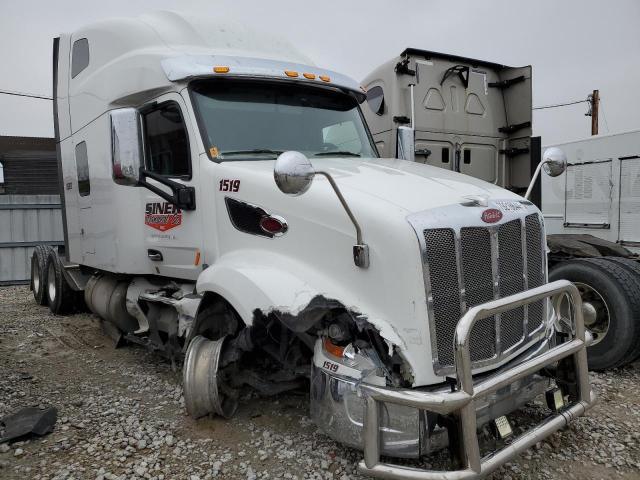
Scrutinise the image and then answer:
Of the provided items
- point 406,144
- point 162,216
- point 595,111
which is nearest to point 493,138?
point 406,144

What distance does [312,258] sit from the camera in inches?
122

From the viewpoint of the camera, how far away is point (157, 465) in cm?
313

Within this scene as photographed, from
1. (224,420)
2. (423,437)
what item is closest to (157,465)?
(224,420)

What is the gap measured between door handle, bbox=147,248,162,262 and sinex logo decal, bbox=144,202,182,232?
0.22 metres

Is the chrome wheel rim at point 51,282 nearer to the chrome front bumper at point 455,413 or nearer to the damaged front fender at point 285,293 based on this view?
the damaged front fender at point 285,293

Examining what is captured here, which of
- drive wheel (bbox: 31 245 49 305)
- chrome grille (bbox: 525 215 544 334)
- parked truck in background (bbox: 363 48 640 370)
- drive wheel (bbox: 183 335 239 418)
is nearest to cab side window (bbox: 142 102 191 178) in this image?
drive wheel (bbox: 183 335 239 418)

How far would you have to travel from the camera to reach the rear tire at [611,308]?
428 centimetres

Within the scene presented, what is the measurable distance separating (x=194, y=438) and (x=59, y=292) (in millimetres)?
4895

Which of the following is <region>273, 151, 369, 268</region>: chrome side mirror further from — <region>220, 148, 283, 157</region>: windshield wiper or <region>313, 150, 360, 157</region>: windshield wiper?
<region>313, 150, 360, 157</region>: windshield wiper

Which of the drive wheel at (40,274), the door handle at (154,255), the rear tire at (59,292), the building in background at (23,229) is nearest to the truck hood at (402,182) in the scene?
the door handle at (154,255)

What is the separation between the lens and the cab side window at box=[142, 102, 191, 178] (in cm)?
406

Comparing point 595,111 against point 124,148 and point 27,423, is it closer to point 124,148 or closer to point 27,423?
point 124,148

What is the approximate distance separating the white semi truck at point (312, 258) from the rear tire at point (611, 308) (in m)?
0.31

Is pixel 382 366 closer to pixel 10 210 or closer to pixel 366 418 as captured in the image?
pixel 366 418
